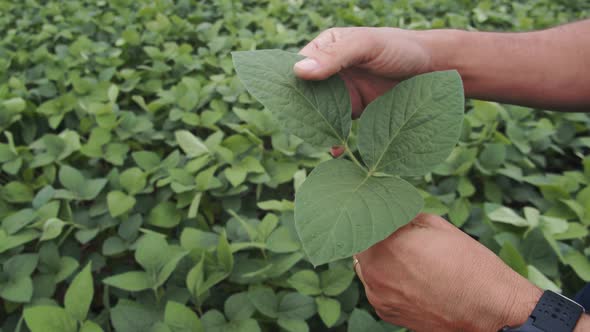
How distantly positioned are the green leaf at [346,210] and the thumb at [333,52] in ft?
0.50

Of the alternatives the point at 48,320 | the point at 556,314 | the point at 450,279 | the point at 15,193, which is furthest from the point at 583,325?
the point at 15,193

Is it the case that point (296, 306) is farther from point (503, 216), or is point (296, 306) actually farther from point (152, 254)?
point (503, 216)

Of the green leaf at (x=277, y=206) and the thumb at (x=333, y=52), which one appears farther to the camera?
the green leaf at (x=277, y=206)

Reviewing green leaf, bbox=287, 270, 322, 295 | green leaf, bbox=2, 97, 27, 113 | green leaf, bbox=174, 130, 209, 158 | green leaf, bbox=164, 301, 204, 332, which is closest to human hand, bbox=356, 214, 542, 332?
green leaf, bbox=287, 270, 322, 295

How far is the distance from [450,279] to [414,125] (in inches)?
11.6

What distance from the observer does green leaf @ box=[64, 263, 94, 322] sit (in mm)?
913

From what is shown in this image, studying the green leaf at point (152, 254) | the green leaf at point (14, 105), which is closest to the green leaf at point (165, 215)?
the green leaf at point (152, 254)

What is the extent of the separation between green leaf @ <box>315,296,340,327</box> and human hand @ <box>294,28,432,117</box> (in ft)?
1.60

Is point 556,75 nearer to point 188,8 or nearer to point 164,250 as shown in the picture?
point 164,250

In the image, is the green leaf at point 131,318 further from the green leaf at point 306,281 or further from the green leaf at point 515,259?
the green leaf at point 515,259

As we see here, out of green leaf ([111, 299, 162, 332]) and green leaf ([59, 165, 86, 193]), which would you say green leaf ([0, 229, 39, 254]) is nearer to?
green leaf ([59, 165, 86, 193])

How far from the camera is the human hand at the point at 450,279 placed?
0.74m

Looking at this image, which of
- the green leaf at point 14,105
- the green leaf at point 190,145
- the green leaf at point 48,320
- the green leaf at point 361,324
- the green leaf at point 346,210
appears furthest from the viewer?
the green leaf at point 14,105

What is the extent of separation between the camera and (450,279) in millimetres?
752
